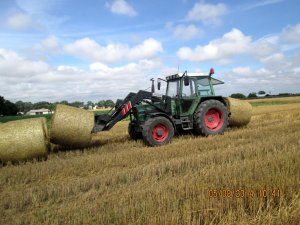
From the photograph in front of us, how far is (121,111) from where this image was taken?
953cm

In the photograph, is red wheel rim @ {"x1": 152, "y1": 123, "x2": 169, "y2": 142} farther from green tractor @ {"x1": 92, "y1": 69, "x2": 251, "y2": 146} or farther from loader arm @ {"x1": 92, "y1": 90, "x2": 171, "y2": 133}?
loader arm @ {"x1": 92, "y1": 90, "x2": 171, "y2": 133}

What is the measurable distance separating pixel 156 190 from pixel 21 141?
14.4 ft

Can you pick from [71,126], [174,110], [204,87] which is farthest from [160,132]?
[71,126]

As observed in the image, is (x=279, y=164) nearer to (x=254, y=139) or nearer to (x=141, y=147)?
(x=254, y=139)

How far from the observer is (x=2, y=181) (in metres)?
6.32

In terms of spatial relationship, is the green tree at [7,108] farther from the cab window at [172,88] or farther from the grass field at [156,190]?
the grass field at [156,190]

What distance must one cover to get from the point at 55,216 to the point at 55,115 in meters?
4.53

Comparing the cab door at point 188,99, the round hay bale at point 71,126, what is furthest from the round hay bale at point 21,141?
the cab door at point 188,99

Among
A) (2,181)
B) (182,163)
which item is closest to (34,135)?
(2,181)

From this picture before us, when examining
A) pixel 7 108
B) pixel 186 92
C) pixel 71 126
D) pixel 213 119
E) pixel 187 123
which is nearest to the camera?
pixel 71 126

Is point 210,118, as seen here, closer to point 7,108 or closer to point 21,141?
point 21,141

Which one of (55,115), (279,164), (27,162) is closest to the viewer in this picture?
(279,164)

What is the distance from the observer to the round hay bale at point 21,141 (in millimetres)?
7727
